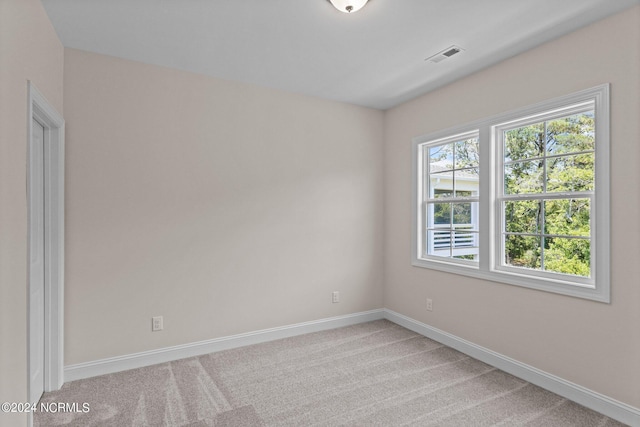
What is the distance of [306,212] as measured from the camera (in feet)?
12.3

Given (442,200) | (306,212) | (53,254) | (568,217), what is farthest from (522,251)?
(53,254)

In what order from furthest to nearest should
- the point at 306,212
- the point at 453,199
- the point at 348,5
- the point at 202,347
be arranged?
the point at 306,212 < the point at 453,199 < the point at 202,347 < the point at 348,5

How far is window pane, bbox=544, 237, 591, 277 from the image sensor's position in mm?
2449

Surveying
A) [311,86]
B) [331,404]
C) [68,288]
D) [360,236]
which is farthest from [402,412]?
[311,86]

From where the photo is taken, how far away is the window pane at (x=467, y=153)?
329cm

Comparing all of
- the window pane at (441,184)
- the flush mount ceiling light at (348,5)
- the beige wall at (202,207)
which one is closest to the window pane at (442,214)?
the window pane at (441,184)

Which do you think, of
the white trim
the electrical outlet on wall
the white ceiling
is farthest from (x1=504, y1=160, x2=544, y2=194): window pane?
the electrical outlet on wall

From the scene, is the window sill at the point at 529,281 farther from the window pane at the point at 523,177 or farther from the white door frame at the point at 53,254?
the white door frame at the point at 53,254

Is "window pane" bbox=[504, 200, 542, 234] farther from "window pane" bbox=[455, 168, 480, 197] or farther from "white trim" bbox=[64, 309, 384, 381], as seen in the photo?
"white trim" bbox=[64, 309, 384, 381]

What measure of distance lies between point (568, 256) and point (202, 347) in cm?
318

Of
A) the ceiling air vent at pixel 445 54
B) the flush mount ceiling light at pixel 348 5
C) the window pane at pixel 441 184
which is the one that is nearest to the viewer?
the flush mount ceiling light at pixel 348 5

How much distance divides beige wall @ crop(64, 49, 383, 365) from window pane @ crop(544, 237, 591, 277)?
1951mm

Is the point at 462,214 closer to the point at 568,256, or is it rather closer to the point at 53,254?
the point at 568,256

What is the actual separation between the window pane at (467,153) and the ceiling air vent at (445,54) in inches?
34.9
